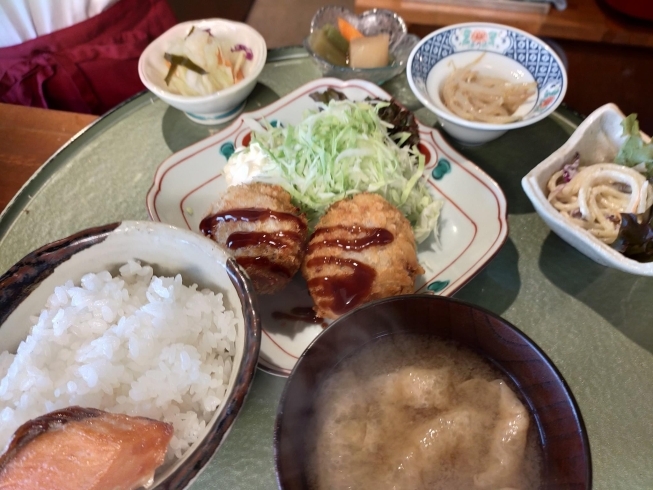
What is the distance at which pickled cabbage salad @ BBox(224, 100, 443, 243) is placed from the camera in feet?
5.72

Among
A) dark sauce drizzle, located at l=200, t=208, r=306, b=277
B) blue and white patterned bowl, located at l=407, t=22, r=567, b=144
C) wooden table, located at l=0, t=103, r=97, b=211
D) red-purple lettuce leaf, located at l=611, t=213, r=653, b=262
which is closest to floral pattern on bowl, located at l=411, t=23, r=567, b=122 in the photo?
blue and white patterned bowl, located at l=407, t=22, r=567, b=144

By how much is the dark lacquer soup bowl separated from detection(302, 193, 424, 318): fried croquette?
302mm

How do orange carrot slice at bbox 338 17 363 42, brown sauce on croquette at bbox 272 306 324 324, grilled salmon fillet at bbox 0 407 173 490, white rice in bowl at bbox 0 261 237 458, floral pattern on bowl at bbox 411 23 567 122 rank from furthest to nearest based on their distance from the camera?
orange carrot slice at bbox 338 17 363 42 → floral pattern on bowl at bbox 411 23 567 122 → brown sauce on croquette at bbox 272 306 324 324 → white rice in bowl at bbox 0 261 237 458 → grilled salmon fillet at bbox 0 407 173 490

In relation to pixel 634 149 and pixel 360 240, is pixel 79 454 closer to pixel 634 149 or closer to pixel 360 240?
pixel 360 240

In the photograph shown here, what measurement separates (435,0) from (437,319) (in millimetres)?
3038

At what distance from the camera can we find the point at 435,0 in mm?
3354

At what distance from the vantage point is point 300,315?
1538mm

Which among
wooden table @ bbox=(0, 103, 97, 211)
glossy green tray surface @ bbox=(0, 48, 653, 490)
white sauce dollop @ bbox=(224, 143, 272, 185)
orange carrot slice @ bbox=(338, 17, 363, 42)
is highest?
orange carrot slice @ bbox=(338, 17, 363, 42)

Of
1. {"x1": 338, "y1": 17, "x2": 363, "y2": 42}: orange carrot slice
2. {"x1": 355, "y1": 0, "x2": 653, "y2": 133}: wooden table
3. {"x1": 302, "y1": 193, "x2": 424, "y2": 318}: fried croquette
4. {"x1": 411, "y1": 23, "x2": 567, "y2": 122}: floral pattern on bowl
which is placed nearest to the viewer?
{"x1": 302, "y1": 193, "x2": 424, "y2": 318}: fried croquette

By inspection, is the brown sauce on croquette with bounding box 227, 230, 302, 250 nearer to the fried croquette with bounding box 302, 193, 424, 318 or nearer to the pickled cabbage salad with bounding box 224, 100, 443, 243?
the fried croquette with bounding box 302, 193, 424, 318

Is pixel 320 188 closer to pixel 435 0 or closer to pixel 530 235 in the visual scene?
pixel 530 235

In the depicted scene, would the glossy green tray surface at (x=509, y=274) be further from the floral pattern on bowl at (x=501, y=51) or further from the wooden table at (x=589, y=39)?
the wooden table at (x=589, y=39)

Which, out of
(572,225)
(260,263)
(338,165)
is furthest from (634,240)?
(260,263)

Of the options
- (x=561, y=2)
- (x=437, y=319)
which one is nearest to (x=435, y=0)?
(x=561, y=2)
